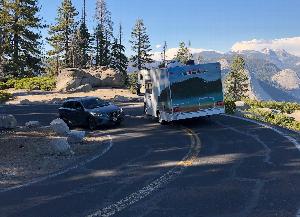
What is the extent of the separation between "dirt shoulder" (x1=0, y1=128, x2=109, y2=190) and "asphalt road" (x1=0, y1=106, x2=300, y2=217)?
87 cm

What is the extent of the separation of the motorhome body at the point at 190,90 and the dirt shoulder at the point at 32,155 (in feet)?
12.7

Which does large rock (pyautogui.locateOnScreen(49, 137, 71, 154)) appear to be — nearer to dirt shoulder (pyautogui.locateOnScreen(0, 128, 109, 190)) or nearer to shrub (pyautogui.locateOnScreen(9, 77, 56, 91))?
dirt shoulder (pyautogui.locateOnScreen(0, 128, 109, 190))

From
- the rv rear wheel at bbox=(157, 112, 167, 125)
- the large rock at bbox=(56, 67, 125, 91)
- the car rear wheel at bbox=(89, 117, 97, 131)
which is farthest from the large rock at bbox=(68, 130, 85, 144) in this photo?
the large rock at bbox=(56, 67, 125, 91)

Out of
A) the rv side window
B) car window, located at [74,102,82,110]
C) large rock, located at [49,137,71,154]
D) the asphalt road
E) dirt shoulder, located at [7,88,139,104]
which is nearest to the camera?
the asphalt road

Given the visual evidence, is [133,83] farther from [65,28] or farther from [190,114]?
[190,114]

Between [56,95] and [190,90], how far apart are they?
98.4 ft

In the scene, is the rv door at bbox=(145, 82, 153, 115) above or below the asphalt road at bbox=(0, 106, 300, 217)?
above

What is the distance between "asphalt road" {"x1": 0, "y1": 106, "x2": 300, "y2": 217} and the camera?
867cm

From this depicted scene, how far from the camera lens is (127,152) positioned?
15.7 m

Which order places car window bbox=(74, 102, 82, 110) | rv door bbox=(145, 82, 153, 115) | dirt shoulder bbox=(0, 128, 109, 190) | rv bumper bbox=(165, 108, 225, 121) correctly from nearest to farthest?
dirt shoulder bbox=(0, 128, 109, 190), rv bumper bbox=(165, 108, 225, 121), rv door bbox=(145, 82, 153, 115), car window bbox=(74, 102, 82, 110)

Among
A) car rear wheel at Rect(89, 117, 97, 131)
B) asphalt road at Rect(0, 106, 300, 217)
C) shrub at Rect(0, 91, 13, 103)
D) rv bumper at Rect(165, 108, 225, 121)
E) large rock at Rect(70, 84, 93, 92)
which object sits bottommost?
asphalt road at Rect(0, 106, 300, 217)

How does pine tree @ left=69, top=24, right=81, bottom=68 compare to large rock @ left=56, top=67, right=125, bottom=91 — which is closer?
large rock @ left=56, top=67, right=125, bottom=91

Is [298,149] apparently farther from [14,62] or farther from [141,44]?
[141,44]

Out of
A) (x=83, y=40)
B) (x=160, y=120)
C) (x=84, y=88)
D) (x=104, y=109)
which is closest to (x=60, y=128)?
(x=104, y=109)
